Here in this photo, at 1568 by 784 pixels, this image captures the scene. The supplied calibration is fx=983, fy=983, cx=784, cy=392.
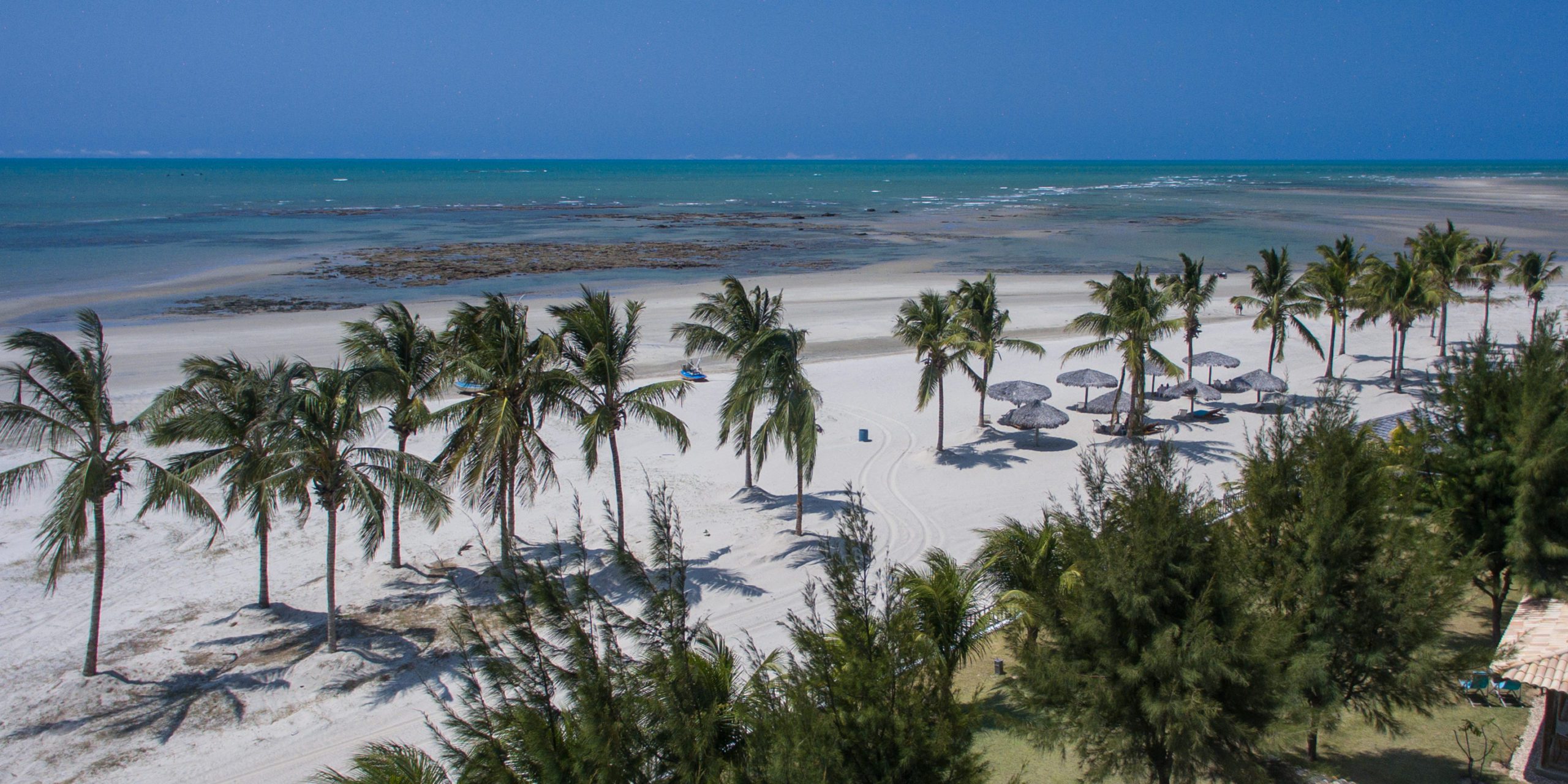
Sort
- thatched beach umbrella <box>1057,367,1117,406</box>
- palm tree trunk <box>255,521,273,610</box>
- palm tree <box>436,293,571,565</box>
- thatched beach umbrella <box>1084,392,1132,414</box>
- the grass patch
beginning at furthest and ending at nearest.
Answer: thatched beach umbrella <box>1057,367,1117,406</box>
thatched beach umbrella <box>1084,392,1132,414</box>
palm tree <box>436,293,571,565</box>
palm tree trunk <box>255,521,273,610</box>
the grass patch

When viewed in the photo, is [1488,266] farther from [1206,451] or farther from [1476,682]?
[1476,682]

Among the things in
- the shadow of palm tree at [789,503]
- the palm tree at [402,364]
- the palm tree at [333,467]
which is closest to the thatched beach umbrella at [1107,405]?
the shadow of palm tree at [789,503]

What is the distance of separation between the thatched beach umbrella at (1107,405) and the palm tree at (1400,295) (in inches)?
320

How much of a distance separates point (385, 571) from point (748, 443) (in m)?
6.86

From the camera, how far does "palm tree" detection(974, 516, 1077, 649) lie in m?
9.20

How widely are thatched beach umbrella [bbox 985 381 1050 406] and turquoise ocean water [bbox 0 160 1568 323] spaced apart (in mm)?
31788

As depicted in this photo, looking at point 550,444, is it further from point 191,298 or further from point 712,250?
point 712,250

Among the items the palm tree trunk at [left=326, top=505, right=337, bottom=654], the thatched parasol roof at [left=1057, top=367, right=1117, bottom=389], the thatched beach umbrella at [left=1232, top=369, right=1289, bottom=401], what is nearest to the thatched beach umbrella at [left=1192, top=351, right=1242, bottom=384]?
the thatched beach umbrella at [left=1232, top=369, right=1289, bottom=401]

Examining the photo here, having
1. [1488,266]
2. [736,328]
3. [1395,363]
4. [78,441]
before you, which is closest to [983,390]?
[736,328]

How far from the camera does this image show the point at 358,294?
47812 mm

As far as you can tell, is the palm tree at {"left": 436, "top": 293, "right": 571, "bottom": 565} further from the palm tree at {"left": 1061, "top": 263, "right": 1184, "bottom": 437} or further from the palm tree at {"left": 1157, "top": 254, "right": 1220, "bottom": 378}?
the palm tree at {"left": 1157, "top": 254, "right": 1220, "bottom": 378}

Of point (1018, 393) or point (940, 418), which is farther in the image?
point (1018, 393)

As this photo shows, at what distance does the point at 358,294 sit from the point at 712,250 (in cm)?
2607

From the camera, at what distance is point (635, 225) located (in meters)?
88.6
